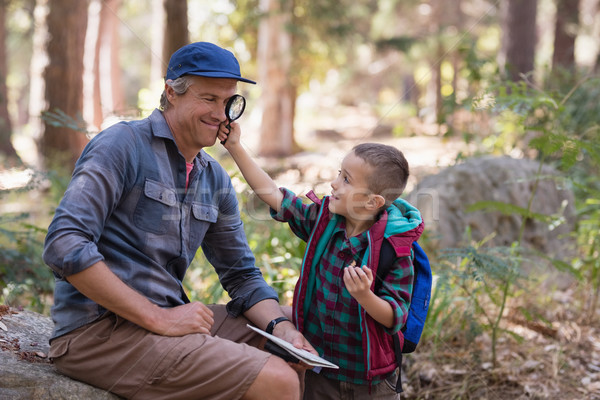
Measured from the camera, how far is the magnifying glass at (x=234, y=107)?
8.20 ft

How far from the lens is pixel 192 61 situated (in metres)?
2.37

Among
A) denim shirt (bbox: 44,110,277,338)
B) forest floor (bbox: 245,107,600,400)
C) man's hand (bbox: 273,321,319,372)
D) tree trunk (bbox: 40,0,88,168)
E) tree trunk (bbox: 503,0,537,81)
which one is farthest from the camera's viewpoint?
tree trunk (bbox: 503,0,537,81)

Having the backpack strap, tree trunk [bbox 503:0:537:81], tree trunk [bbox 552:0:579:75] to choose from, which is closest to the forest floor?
the backpack strap

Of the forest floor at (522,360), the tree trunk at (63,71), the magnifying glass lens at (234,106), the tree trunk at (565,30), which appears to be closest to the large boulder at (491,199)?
the forest floor at (522,360)

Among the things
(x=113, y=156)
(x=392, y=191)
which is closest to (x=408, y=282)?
(x=392, y=191)

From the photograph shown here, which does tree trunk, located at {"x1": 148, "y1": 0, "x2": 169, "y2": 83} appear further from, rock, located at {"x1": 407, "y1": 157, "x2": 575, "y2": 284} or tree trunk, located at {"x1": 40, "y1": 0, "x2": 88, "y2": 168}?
rock, located at {"x1": 407, "y1": 157, "x2": 575, "y2": 284}

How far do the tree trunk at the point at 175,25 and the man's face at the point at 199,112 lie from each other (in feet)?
13.6

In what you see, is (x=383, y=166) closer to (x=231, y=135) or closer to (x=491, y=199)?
(x=231, y=135)

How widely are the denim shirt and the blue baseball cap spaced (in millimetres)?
241

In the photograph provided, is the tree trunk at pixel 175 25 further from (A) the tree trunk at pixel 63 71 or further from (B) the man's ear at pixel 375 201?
(B) the man's ear at pixel 375 201

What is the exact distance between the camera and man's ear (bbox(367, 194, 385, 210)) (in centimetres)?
231

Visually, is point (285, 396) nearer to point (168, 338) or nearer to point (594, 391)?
point (168, 338)

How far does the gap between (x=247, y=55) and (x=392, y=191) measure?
11.2 metres

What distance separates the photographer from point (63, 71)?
804 centimetres
